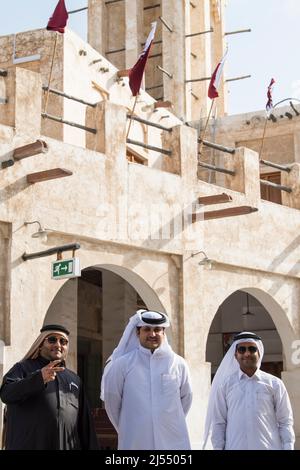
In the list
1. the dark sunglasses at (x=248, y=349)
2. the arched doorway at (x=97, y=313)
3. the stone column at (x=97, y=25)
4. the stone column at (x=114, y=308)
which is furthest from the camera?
the stone column at (x=97, y=25)

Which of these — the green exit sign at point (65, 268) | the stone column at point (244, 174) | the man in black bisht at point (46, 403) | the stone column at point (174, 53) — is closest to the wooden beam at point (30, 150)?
the green exit sign at point (65, 268)

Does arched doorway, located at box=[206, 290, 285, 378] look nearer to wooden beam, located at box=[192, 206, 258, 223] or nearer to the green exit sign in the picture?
wooden beam, located at box=[192, 206, 258, 223]

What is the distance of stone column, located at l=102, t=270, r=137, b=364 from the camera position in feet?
55.7

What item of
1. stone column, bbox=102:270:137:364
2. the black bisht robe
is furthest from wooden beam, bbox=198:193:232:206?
the black bisht robe

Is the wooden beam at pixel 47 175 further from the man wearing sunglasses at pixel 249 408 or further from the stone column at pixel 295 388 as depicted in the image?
the stone column at pixel 295 388

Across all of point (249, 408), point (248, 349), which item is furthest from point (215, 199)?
point (249, 408)

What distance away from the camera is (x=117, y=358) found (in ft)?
21.7

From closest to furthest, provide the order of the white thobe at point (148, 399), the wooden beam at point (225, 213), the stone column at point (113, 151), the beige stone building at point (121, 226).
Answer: the white thobe at point (148, 399) < the beige stone building at point (121, 226) < the stone column at point (113, 151) < the wooden beam at point (225, 213)

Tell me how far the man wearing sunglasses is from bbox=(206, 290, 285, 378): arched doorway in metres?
12.9

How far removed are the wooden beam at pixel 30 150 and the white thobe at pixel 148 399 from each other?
16.3 feet

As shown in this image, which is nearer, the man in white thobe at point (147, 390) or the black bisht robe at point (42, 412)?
the black bisht robe at point (42, 412)

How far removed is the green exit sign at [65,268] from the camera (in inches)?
436

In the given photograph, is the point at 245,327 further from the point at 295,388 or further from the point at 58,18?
the point at 58,18
